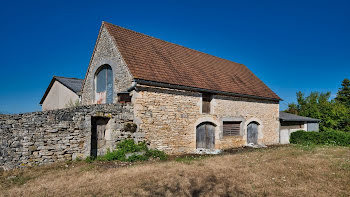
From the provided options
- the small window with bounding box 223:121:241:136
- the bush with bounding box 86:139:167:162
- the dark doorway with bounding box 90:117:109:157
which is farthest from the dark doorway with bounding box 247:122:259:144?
the dark doorway with bounding box 90:117:109:157

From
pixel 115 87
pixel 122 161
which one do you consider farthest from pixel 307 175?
pixel 115 87

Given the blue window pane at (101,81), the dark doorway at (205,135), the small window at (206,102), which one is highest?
the blue window pane at (101,81)

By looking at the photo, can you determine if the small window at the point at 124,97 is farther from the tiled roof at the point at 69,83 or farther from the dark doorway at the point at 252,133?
the dark doorway at the point at 252,133

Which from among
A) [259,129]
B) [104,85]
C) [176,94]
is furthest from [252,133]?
[104,85]

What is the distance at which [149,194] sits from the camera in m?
4.53

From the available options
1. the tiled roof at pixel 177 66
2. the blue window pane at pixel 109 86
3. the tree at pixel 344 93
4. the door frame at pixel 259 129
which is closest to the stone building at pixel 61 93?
the blue window pane at pixel 109 86

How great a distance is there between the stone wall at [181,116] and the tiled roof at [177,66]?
25.5 inches

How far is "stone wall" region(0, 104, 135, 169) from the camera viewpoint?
22.6 ft

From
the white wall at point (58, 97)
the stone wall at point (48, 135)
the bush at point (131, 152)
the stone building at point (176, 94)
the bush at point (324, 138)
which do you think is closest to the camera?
the stone wall at point (48, 135)

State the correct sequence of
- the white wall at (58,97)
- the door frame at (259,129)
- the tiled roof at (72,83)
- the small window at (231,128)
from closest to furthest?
the small window at (231,128), the door frame at (259,129), the tiled roof at (72,83), the white wall at (58,97)

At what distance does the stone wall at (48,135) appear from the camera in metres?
6.89

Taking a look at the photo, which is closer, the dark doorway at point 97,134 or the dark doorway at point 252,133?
the dark doorway at point 97,134

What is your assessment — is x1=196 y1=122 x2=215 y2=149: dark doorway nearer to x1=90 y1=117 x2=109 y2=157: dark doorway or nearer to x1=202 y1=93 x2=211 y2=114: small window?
x1=202 y1=93 x2=211 y2=114: small window

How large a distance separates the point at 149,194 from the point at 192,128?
6.01m
